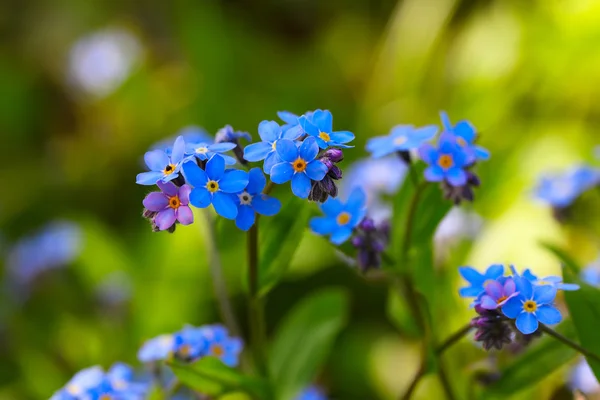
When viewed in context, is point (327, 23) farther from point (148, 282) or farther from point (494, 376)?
point (494, 376)

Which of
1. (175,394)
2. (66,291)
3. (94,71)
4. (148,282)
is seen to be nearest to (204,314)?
(148,282)

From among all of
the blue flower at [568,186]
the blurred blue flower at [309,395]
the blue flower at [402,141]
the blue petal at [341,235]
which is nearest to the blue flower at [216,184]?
the blue petal at [341,235]

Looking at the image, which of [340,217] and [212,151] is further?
[340,217]

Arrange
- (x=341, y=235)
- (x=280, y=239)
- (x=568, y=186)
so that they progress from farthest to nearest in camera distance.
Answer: (x=568, y=186) < (x=280, y=239) < (x=341, y=235)

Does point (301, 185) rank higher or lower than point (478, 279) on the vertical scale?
higher

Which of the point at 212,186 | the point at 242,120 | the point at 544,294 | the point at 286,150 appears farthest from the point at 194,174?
the point at 242,120

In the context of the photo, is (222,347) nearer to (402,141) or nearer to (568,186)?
(402,141)

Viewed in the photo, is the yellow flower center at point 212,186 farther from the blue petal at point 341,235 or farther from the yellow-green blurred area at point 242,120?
the yellow-green blurred area at point 242,120
